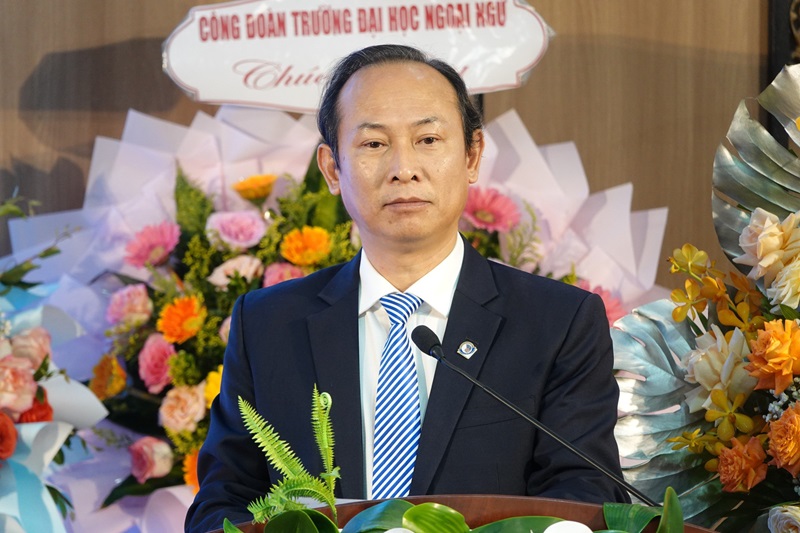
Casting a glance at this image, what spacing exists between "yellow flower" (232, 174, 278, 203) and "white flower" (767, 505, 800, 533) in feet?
4.56

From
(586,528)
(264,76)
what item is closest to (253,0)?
(264,76)

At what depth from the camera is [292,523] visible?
865mm

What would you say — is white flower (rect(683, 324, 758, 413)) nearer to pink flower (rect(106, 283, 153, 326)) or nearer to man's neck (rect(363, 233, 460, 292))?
man's neck (rect(363, 233, 460, 292))

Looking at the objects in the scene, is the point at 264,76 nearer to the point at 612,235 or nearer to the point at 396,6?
the point at 396,6

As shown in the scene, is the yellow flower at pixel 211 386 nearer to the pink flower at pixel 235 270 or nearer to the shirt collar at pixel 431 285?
the pink flower at pixel 235 270

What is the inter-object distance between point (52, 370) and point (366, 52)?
1.11 metres

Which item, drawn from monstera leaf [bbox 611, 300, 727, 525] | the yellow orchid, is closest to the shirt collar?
monstera leaf [bbox 611, 300, 727, 525]

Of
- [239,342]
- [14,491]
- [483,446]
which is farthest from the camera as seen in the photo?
[14,491]

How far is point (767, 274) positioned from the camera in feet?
5.14

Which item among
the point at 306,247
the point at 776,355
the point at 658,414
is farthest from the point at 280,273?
the point at 776,355

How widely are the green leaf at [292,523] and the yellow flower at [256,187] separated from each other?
1.61 meters

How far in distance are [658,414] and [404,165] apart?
1.91 feet

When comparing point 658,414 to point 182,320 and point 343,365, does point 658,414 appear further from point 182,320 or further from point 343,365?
point 182,320

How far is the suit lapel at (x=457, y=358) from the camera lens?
1500 millimetres
